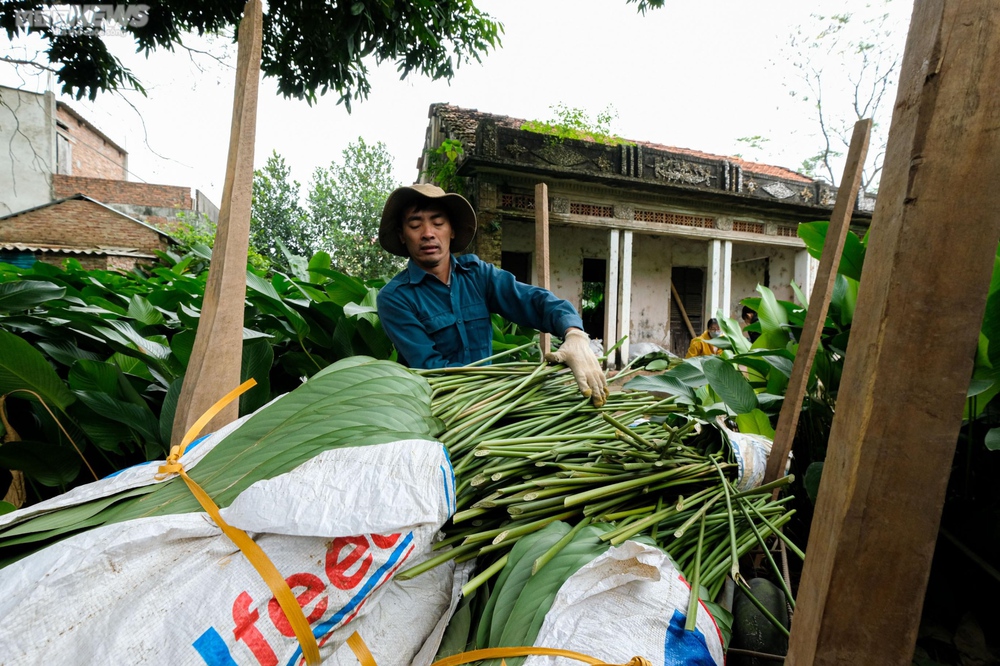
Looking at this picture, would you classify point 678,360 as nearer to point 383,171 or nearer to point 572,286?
point 572,286

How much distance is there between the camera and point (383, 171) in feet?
59.0

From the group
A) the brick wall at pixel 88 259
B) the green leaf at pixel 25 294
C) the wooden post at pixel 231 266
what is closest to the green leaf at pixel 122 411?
the wooden post at pixel 231 266

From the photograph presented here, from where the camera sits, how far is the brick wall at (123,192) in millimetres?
14652

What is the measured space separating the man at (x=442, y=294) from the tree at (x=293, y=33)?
1.80 metres

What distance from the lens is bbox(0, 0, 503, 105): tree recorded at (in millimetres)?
3057

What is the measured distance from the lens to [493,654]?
0.60 m

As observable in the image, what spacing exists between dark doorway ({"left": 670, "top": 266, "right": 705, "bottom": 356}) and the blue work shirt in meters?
9.49

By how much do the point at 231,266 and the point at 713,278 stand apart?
9.80m

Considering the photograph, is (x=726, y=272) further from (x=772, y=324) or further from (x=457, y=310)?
(x=457, y=310)

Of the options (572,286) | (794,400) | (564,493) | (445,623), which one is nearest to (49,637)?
(445,623)

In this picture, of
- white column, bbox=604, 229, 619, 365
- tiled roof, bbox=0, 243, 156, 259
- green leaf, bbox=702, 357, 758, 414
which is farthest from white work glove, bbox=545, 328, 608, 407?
tiled roof, bbox=0, 243, 156, 259

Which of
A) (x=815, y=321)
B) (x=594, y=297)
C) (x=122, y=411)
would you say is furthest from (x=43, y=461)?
(x=594, y=297)

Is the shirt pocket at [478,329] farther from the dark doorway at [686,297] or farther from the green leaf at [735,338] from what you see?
the dark doorway at [686,297]

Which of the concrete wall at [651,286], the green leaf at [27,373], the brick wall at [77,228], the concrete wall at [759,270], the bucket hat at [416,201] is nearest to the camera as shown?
the green leaf at [27,373]
